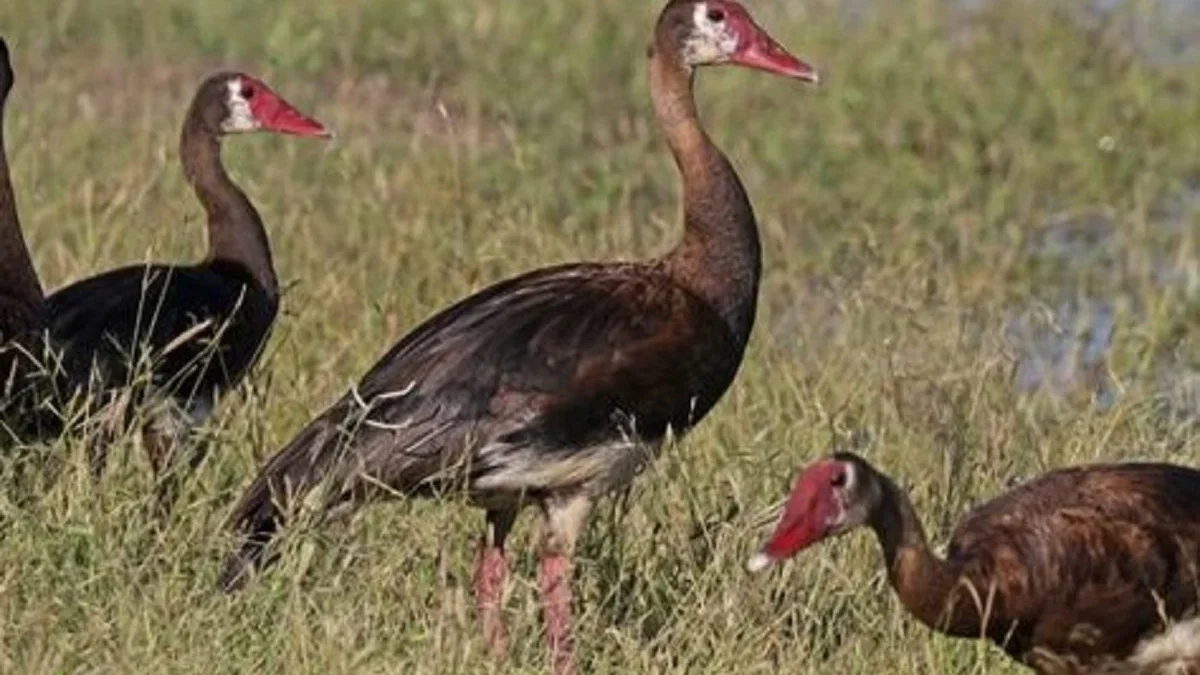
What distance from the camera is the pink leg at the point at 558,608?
738 cm

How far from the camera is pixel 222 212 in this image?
388 inches

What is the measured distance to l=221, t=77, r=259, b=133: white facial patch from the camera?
10094 mm

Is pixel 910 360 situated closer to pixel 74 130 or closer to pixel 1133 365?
pixel 1133 365

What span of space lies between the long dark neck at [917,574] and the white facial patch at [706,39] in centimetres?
185

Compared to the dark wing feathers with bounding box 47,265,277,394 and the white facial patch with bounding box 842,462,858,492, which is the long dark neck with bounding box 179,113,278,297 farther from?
the white facial patch with bounding box 842,462,858,492

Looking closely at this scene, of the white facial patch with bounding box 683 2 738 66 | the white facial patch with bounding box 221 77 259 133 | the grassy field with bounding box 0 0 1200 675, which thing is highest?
the white facial patch with bounding box 683 2 738 66

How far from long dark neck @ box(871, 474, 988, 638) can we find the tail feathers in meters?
1.16

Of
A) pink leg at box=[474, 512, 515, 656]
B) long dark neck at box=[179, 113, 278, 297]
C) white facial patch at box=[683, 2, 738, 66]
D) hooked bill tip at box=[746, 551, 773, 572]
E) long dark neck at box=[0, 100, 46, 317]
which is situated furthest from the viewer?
long dark neck at box=[179, 113, 278, 297]

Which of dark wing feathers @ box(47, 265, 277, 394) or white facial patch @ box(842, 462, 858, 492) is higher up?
white facial patch @ box(842, 462, 858, 492)

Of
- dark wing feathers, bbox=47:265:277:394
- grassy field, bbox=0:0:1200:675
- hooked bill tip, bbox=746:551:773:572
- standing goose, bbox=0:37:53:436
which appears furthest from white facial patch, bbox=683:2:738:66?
hooked bill tip, bbox=746:551:773:572

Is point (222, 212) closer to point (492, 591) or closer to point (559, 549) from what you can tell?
point (559, 549)

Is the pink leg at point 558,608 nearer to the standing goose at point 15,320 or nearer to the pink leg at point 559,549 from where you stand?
the pink leg at point 559,549

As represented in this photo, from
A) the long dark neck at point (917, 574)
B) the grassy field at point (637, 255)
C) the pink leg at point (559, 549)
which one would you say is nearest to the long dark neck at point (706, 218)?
the grassy field at point (637, 255)

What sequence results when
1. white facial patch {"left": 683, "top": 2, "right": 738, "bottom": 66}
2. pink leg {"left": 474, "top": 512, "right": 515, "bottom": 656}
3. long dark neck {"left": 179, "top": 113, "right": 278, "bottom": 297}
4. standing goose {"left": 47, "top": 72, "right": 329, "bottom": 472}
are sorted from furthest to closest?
1. long dark neck {"left": 179, "top": 113, "right": 278, "bottom": 297}
2. white facial patch {"left": 683, "top": 2, "right": 738, "bottom": 66}
3. standing goose {"left": 47, "top": 72, "right": 329, "bottom": 472}
4. pink leg {"left": 474, "top": 512, "right": 515, "bottom": 656}
